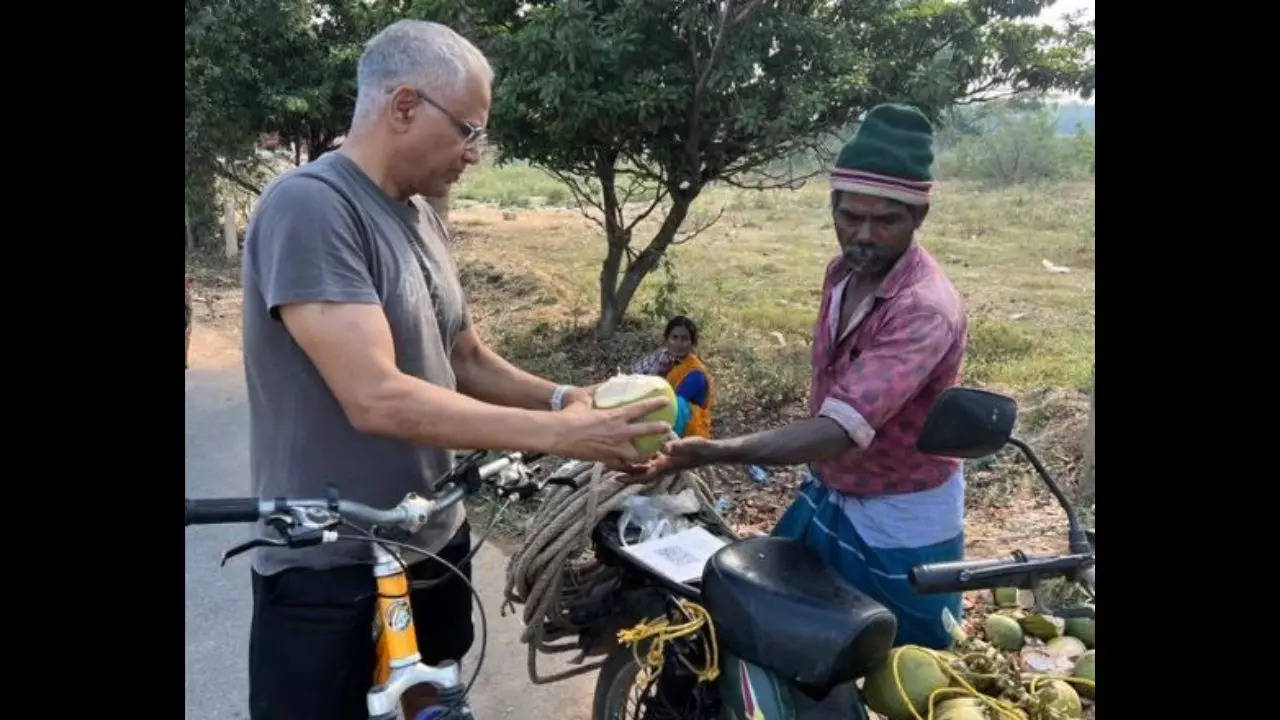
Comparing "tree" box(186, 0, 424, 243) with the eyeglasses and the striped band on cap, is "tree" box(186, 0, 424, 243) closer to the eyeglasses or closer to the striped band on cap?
the eyeglasses

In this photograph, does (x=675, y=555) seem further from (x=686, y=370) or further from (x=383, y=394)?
(x=686, y=370)

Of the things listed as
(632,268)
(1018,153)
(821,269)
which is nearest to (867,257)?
(632,268)

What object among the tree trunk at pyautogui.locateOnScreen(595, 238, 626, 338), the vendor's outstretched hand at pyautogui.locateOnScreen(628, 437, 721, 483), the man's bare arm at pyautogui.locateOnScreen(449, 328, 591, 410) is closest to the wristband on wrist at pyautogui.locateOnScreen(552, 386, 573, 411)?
the man's bare arm at pyautogui.locateOnScreen(449, 328, 591, 410)

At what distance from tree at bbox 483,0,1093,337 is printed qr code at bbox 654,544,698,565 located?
4.89 metres

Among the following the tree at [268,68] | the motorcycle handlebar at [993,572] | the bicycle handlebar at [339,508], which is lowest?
the motorcycle handlebar at [993,572]

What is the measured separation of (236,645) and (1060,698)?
339cm


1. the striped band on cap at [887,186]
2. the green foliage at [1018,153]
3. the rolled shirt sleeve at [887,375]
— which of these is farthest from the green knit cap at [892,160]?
the green foliage at [1018,153]

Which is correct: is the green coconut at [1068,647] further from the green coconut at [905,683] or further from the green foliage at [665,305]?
the green foliage at [665,305]

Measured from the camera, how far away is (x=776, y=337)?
33.5 feet

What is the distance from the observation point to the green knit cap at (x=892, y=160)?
232 centimetres

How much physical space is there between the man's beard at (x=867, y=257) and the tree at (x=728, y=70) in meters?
4.74
